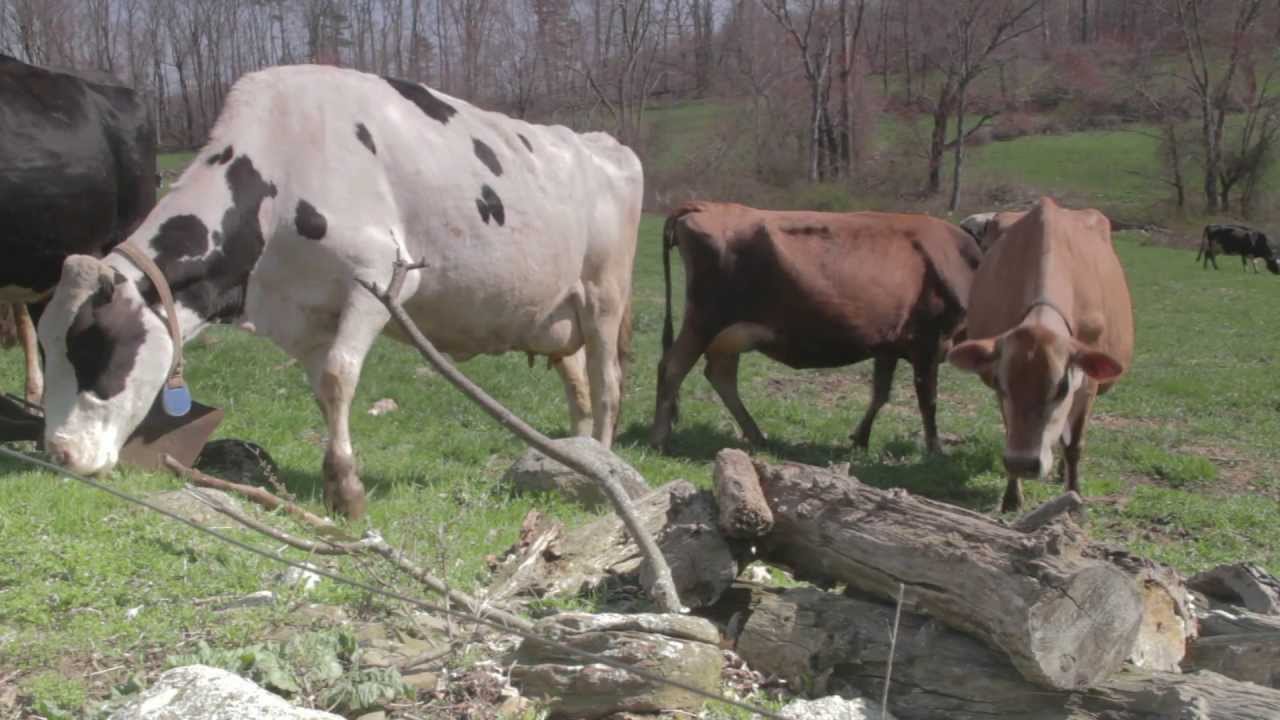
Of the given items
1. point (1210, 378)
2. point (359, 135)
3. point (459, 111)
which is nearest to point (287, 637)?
point (359, 135)

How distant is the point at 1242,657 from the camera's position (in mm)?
4180

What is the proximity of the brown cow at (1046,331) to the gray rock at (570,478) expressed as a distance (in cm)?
234

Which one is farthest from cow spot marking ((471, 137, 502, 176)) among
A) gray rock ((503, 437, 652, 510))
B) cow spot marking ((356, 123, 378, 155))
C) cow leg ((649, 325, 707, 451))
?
cow leg ((649, 325, 707, 451))

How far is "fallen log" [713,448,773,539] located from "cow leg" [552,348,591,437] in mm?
4140

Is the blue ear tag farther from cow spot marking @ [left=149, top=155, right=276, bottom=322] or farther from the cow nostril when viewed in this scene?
the cow nostril

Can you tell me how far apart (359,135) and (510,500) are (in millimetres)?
2122

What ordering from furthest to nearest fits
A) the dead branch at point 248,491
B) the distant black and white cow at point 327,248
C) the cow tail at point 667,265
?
the cow tail at point 667,265
the distant black and white cow at point 327,248
the dead branch at point 248,491

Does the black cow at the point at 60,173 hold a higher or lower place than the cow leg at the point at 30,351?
higher

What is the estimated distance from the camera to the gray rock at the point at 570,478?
6.36 metres

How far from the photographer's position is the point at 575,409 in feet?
29.1

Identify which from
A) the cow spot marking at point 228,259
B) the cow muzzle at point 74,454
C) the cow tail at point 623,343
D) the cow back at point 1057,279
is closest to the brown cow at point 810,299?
the cow back at point 1057,279

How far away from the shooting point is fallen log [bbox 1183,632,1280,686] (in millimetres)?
4105

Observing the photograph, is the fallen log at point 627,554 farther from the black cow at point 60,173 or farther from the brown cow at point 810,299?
the brown cow at point 810,299

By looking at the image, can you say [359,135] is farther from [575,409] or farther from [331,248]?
[575,409]
